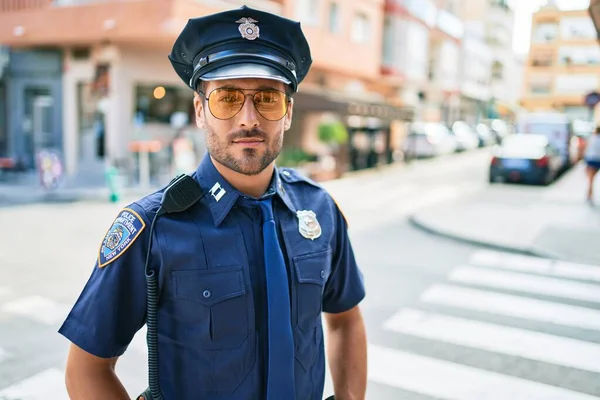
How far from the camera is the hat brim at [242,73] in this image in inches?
64.7

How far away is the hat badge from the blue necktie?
23.2 inches

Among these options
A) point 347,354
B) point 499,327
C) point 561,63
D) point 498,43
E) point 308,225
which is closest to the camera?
point 308,225

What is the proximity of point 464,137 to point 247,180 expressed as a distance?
3446cm

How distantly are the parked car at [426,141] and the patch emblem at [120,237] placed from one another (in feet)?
82.2

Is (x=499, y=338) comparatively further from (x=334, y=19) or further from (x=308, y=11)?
(x=334, y=19)

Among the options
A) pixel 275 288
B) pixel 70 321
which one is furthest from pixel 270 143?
pixel 70 321

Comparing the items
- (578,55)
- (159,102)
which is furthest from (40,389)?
(578,55)

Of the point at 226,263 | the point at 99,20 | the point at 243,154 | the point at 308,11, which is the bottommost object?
the point at 226,263

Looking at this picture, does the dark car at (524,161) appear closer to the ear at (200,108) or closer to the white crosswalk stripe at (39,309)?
the white crosswalk stripe at (39,309)

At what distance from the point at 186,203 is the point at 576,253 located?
26.8ft

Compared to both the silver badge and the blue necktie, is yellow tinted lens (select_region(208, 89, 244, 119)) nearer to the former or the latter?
the silver badge

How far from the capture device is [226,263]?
1652 mm

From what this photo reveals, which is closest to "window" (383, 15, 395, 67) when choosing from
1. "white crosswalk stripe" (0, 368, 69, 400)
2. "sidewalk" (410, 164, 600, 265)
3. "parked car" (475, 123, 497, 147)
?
"parked car" (475, 123, 497, 147)

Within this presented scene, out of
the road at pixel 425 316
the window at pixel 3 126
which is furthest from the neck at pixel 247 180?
the window at pixel 3 126
